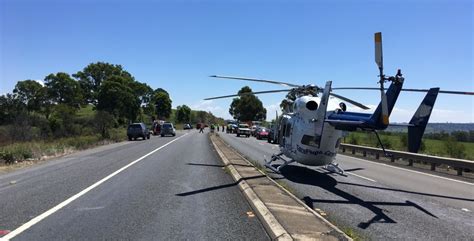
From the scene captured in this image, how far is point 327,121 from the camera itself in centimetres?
1329

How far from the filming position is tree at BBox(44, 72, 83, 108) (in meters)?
80.3

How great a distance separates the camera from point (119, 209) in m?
8.74

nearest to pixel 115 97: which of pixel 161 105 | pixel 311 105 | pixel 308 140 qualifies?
pixel 311 105

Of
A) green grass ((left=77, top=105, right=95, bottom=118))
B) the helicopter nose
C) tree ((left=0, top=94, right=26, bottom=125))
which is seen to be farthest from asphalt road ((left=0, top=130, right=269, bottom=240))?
green grass ((left=77, top=105, right=95, bottom=118))

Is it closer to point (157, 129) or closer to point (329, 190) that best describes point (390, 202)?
point (329, 190)

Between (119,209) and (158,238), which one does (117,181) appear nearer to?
(119,209)

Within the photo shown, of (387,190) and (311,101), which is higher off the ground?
(311,101)

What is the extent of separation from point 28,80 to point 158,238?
69.7m

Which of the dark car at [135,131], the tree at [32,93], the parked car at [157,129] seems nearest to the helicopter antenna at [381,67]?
the dark car at [135,131]

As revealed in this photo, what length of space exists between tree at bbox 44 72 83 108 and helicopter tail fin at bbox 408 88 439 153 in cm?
7650

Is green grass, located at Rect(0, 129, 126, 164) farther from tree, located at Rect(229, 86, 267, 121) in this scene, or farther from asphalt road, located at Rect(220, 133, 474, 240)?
tree, located at Rect(229, 86, 267, 121)

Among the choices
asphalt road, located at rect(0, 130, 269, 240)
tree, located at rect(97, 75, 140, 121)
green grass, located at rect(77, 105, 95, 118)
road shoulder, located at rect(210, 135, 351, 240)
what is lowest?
asphalt road, located at rect(0, 130, 269, 240)


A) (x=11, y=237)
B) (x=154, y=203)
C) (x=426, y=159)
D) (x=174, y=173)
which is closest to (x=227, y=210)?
(x=154, y=203)

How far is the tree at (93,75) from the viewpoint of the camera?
3575 inches
